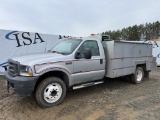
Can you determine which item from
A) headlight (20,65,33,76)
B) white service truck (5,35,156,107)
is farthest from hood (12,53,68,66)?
headlight (20,65,33,76)

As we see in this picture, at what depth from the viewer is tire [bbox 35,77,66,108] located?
4.65 meters

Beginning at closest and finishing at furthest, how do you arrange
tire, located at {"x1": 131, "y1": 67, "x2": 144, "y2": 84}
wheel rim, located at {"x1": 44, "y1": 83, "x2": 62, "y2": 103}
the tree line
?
wheel rim, located at {"x1": 44, "y1": 83, "x2": 62, "y2": 103}
tire, located at {"x1": 131, "y1": 67, "x2": 144, "y2": 84}
the tree line

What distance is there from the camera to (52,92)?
4.88m

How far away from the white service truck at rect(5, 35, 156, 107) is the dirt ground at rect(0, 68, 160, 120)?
16.4 inches

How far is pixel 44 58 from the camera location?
474 centimetres

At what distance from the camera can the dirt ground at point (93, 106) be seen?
433 centimetres

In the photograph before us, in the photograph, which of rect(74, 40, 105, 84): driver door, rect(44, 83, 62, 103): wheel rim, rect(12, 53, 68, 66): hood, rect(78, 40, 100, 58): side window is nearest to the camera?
rect(12, 53, 68, 66): hood

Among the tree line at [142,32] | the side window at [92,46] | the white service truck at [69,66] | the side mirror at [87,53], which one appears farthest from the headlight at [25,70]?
the tree line at [142,32]

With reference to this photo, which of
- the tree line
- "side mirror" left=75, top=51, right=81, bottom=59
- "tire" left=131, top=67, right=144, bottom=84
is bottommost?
"tire" left=131, top=67, right=144, bottom=84

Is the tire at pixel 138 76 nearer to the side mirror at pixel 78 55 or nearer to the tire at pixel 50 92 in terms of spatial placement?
the side mirror at pixel 78 55

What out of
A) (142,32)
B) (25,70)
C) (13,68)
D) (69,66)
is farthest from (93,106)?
(142,32)

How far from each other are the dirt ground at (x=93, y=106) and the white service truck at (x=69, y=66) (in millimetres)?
418

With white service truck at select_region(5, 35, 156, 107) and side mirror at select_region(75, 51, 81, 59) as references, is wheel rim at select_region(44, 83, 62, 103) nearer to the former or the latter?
white service truck at select_region(5, 35, 156, 107)

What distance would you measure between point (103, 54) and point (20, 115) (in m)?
3.38
